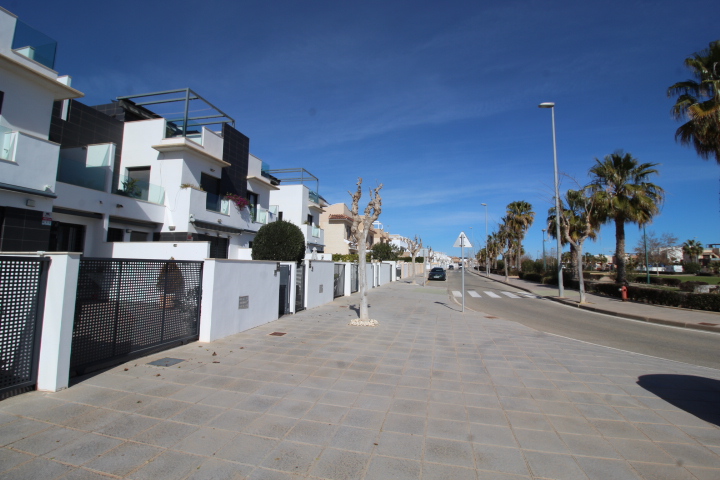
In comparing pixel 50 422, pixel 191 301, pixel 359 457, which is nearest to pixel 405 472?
pixel 359 457

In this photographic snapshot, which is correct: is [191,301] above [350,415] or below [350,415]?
above

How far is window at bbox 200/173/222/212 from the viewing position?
18.0m

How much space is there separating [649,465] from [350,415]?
2.73m

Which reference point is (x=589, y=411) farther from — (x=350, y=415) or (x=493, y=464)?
(x=350, y=415)

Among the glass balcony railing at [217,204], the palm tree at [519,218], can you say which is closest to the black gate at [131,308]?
the glass balcony railing at [217,204]

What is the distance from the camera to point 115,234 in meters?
15.1

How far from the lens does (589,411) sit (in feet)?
13.7

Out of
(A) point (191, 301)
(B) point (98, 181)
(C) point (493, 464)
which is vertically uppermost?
(B) point (98, 181)

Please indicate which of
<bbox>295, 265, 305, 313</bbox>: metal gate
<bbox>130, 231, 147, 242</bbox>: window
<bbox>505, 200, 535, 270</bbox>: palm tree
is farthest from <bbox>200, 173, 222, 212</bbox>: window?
<bbox>505, 200, 535, 270</bbox>: palm tree

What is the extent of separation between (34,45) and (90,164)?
4.30 metres

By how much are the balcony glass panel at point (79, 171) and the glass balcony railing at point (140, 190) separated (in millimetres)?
1168

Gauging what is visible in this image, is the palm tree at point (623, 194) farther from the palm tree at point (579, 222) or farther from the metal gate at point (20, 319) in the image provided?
the metal gate at point (20, 319)

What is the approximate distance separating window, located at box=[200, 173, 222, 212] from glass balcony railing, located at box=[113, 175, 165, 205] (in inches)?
82.1

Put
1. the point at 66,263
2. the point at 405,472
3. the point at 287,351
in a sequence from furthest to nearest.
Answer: the point at 287,351 < the point at 66,263 < the point at 405,472
